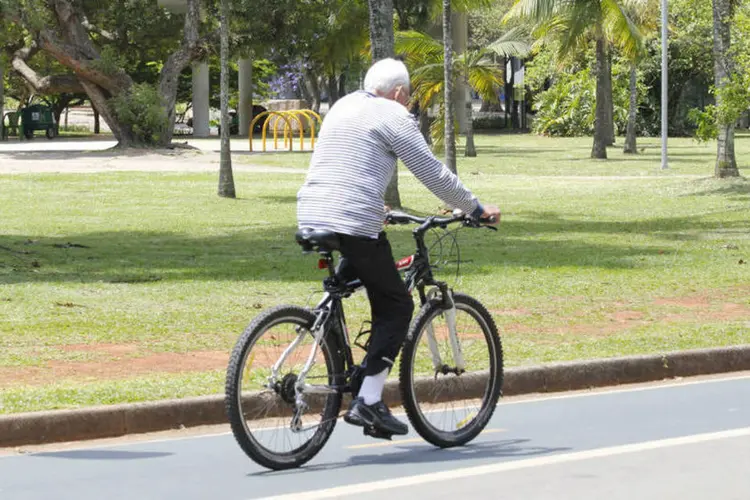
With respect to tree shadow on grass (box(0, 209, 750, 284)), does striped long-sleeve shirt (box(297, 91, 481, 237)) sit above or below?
above

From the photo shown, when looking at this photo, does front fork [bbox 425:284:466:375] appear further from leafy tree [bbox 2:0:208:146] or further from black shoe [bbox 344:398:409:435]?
leafy tree [bbox 2:0:208:146]

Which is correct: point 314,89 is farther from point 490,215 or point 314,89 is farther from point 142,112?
point 490,215

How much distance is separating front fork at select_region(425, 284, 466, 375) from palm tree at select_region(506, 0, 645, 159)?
114ft

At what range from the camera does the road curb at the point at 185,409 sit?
7.77 meters

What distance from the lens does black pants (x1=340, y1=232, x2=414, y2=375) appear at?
22.5ft

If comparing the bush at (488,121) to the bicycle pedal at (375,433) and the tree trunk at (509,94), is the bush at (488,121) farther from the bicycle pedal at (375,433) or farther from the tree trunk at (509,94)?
the bicycle pedal at (375,433)

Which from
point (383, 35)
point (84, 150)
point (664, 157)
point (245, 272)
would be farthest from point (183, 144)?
point (245, 272)

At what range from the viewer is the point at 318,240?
673 centimetres

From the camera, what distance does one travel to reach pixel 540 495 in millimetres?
6375

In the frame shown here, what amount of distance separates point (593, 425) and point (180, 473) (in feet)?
7.95

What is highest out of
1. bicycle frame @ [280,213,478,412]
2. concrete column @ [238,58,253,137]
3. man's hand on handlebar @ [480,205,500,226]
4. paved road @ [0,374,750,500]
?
concrete column @ [238,58,253,137]

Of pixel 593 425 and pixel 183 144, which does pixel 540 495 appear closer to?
pixel 593 425

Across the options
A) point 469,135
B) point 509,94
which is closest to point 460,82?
point 469,135

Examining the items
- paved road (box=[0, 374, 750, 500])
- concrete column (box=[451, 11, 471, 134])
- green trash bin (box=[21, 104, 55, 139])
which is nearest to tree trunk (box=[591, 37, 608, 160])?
concrete column (box=[451, 11, 471, 134])
